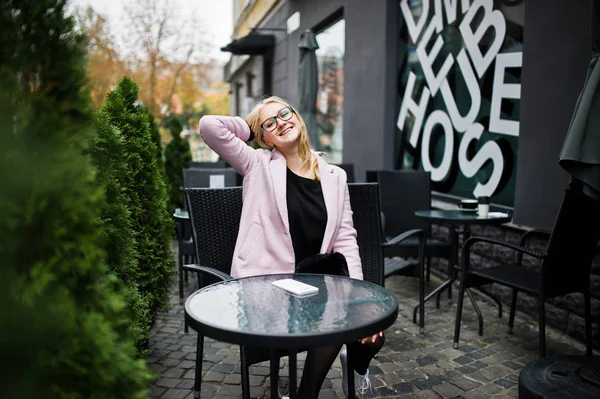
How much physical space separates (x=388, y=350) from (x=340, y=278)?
155 centimetres

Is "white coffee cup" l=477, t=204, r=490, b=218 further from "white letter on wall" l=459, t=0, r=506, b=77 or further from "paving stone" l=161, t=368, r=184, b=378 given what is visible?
"paving stone" l=161, t=368, r=184, b=378

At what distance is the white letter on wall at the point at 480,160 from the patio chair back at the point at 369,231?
6.79 ft

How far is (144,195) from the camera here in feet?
10.1

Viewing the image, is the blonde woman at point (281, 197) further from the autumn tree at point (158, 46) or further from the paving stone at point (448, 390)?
the autumn tree at point (158, 46)

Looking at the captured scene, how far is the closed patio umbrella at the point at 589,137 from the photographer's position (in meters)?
2.28

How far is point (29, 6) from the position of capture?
38.7 inches

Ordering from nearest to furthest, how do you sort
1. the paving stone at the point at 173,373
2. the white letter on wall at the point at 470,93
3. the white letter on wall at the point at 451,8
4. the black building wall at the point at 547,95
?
the paving stone at the point at 173,373
the black building wall at the point at 547,95
the white letter on wall at the point at 470,93
the white letter on wall at the point at 451,8

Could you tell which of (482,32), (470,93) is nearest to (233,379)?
(470,93)

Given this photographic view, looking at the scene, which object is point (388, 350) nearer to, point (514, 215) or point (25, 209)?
point (514, 215)

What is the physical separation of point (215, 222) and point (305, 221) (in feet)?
1.60

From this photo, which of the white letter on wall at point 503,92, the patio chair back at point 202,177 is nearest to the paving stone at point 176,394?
the patio chair back at point 202,177

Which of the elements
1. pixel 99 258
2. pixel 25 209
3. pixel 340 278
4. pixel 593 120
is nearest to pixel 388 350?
pixel 340 278

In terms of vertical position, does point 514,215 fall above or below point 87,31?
below

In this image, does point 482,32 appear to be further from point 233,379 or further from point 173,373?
point 173,373
